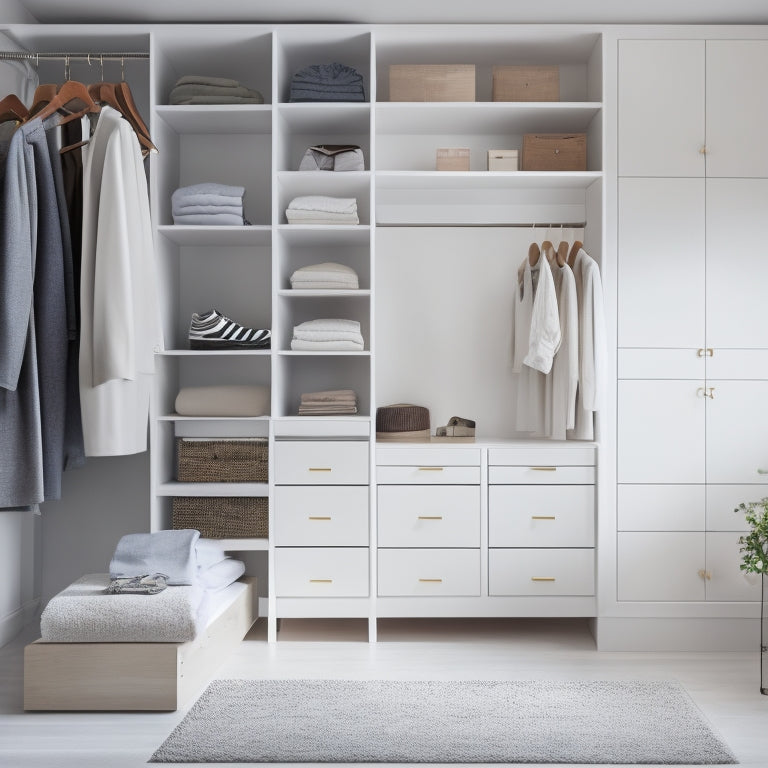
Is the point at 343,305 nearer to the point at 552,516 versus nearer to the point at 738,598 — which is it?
the point at 552,516

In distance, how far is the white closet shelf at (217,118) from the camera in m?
3.41

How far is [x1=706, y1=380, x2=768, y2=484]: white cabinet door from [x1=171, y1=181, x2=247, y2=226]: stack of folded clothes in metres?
2.18

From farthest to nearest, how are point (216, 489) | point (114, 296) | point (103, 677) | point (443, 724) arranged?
1. point (216, 489)
2. point (103, 677)
3. point (443, 724)
4. point (114, 296)

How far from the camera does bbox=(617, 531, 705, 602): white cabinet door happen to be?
334 centimetres

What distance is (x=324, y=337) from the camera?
345 centimetres

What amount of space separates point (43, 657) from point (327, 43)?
2679 mm

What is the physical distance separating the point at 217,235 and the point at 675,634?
2.60 metres

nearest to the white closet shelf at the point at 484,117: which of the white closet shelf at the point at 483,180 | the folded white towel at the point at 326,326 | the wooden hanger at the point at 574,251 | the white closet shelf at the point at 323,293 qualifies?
the white closet shelf at the point at 483,180

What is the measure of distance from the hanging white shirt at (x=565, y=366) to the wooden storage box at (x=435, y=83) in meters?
0.90

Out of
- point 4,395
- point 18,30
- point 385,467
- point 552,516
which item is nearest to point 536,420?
point 552,516

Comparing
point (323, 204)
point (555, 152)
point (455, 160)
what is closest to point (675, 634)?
point (555, 152)

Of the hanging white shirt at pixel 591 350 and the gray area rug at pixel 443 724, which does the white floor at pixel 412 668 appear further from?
the hanging white shirt at pixel 591 350

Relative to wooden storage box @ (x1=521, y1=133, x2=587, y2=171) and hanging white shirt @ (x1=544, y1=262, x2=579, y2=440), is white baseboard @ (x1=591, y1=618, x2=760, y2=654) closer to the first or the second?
Answer: hanging white shirt @ (x1=544, y1=262, x2=579, y2=440)

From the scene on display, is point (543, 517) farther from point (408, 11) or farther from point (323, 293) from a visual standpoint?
point (408, 11)
